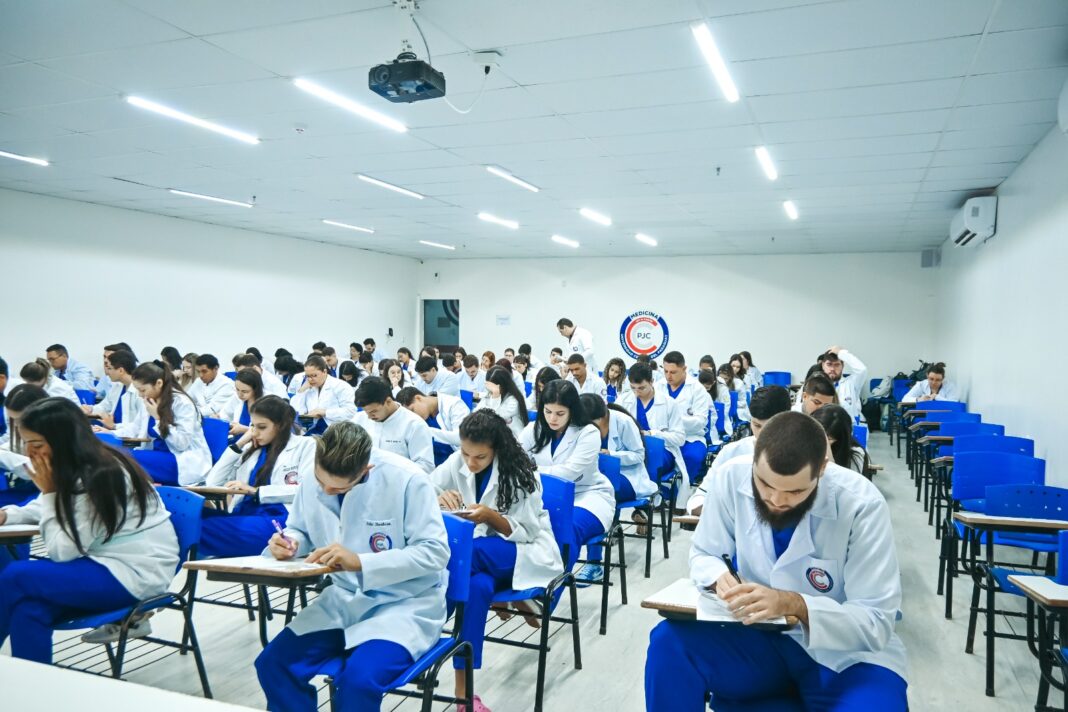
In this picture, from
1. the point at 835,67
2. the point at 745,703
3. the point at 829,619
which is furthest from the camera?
the point at 835,67

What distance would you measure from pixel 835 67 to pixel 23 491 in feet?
18.8

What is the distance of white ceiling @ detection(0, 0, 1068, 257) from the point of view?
367cm

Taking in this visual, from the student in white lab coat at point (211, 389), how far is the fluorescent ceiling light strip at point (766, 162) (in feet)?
18.3

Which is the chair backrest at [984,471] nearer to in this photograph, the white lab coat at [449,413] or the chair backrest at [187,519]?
the white lab coat at [449,413]

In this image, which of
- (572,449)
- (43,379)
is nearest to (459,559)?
(572,449)

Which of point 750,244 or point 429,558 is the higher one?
point 750,244

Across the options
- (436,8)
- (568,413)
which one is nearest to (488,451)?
(568,413)

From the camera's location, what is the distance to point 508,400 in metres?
5.53

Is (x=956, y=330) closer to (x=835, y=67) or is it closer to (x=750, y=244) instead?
(x=750, y=244)

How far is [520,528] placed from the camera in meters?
3.04

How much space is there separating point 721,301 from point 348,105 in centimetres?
1046

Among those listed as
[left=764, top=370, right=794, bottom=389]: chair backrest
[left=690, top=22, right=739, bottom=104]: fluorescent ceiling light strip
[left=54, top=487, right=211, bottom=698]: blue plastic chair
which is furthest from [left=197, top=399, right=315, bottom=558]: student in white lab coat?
[left=764, top=370, right=794, bottom=389]: chair backrest

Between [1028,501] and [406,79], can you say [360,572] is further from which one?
[1028,501]

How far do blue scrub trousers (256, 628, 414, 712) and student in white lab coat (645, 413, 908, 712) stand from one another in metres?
0.82
